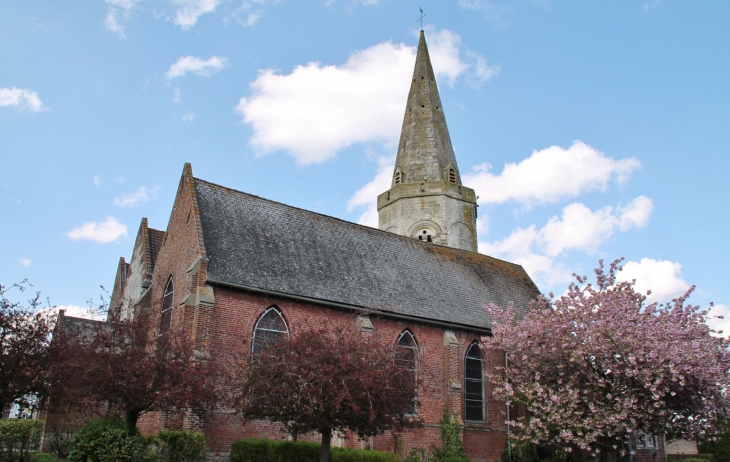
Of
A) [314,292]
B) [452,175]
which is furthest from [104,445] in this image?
[452,175]

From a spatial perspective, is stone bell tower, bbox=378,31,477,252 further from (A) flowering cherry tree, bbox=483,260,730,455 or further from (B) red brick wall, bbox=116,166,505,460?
(A) flowering cherry tree, bbox=483,260,730,455

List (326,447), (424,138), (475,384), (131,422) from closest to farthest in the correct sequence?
(326,447) < (131,422) < (475,384) < (424,138)

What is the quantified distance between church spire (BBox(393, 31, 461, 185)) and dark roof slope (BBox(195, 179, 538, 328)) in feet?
30.0

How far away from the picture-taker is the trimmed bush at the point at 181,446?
16.8 metres

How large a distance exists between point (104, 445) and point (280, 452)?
4816mm

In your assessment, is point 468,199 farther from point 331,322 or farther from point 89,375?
point 89,375

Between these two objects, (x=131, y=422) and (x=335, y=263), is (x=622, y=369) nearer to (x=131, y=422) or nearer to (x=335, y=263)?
(x=335, y=263)

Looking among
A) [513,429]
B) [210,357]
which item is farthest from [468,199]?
[210,357]

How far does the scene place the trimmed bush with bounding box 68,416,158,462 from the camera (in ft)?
48.0

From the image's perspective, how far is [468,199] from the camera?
37969 mm

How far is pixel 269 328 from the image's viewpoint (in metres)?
20.9

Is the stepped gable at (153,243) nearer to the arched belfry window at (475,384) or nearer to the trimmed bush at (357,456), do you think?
the trimmed bush at (357,456)

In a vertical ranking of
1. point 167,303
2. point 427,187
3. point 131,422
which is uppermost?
point 427,187

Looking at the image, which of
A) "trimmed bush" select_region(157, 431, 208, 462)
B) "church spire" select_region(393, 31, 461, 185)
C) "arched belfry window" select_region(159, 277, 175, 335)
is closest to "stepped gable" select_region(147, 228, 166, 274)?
"arched belfry window" select_region(159, 277, 175, 335)
